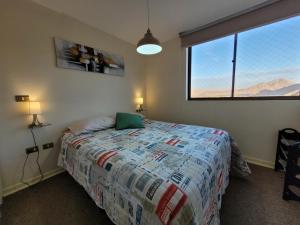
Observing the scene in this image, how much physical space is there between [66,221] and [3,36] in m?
2.24

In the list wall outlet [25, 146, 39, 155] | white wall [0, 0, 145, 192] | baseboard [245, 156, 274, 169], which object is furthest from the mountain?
wall outlet [25, 146, 39, 155]

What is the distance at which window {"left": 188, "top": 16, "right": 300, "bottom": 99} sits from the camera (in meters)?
2.01

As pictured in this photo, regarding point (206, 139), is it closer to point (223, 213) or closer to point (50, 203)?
point (223, 213)

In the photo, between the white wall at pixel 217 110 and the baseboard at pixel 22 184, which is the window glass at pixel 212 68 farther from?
the baseboard at pixel 22 184

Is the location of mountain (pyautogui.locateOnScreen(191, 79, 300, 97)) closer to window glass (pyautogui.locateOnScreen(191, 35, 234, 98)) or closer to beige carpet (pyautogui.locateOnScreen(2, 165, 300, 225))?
window glass (pyautogui.locateOnScreen(191, 35, 234, 98))

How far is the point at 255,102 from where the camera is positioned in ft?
7.43

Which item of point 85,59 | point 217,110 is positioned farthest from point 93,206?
point 217,110

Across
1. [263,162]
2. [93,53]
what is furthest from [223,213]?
[93,53]

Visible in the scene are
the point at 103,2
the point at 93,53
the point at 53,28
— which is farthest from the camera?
the point at 93,53

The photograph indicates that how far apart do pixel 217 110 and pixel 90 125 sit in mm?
2317

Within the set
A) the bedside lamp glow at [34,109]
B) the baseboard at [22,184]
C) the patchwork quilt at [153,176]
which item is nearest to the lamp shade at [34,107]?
the bedside lamp glow at [34,109]

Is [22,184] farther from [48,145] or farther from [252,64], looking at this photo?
[252,64]

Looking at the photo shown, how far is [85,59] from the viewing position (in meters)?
2.38

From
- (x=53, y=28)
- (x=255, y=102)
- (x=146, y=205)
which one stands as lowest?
(x=146, y=205)
